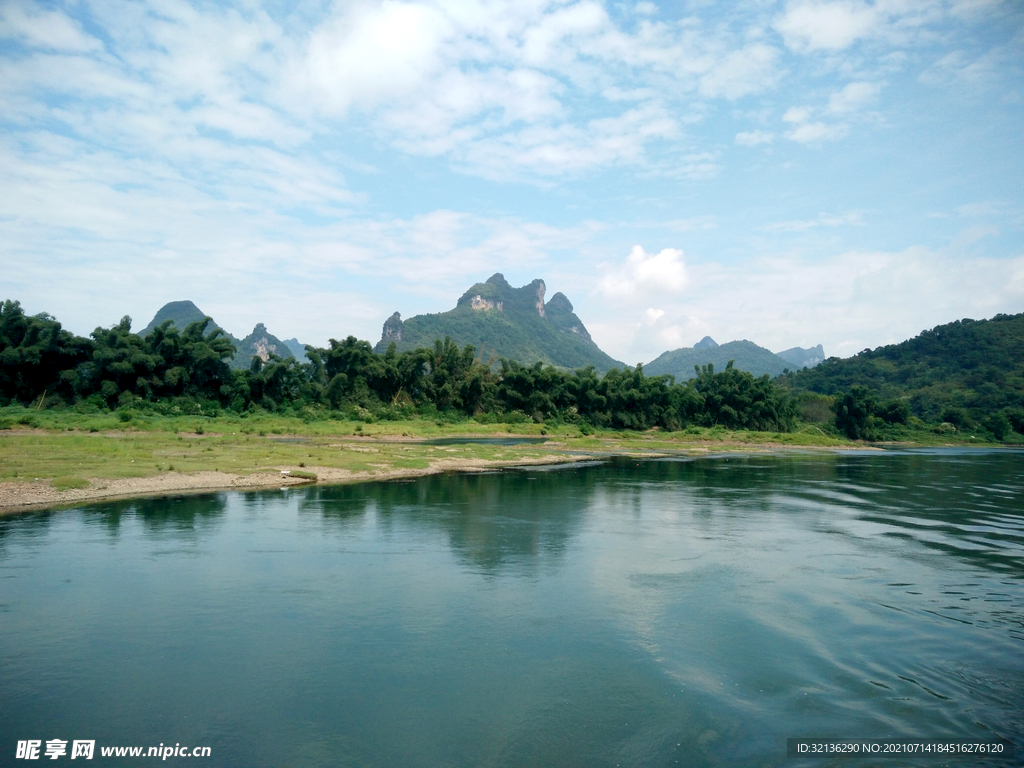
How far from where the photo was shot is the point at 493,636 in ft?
35.1

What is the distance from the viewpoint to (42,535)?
1641 cm

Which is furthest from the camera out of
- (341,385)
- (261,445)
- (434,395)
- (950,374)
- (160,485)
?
(950,374)

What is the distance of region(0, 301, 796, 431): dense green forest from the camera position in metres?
52.4

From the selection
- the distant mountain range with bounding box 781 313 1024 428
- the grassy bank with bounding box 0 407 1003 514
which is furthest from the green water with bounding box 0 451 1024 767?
the distant mountain range with bounding box 781 313 1024 428

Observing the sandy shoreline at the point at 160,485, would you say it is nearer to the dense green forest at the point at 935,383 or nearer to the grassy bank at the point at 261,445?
the grassy bank at the point at 261,445

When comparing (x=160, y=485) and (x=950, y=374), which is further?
(x=950, y=374)

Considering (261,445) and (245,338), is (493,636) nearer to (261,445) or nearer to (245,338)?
(261,445)

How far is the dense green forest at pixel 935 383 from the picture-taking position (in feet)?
298

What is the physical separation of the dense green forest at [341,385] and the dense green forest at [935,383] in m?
11.8

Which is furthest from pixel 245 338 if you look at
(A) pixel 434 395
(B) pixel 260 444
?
(B) pixel 260 444

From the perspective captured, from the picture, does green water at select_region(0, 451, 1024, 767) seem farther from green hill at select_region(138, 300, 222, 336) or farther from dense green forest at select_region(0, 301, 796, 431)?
green hill at select_region(138, 300, 222, 336)

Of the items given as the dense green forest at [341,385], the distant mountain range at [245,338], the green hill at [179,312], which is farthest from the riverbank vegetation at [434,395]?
the green hill at [179,312]

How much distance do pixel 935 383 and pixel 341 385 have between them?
349 feet

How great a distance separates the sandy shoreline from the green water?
6.00ft
